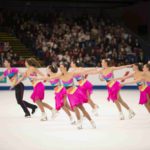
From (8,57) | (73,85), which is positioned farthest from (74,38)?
(73,85)

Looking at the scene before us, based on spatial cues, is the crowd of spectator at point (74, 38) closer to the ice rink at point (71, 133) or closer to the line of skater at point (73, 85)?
the ice rink at point (71, 133)

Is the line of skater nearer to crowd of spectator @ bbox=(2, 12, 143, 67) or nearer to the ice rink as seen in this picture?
the ice rink

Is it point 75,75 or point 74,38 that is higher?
point 74,38

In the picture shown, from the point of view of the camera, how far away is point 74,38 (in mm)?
21953

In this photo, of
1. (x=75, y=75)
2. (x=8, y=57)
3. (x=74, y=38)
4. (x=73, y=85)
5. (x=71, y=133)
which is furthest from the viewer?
(x=74, y=38)

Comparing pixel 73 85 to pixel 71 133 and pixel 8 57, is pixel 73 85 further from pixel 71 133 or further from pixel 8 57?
pixel 8 57

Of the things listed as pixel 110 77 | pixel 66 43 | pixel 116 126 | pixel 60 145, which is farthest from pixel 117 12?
pixel 60 145

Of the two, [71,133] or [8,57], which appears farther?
[8,57]

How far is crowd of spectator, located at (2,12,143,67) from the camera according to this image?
2064 centimetres

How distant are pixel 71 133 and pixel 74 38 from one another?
44.4ft

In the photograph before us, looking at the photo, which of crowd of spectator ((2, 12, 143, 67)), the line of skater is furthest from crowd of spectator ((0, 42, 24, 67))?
the line of skater

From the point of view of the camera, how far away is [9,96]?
16.2 meters

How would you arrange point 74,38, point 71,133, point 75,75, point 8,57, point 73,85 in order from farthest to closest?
1. point 74,38
2. point 8,57
3. point 75,75
4. point 73,85
5. point 71,133

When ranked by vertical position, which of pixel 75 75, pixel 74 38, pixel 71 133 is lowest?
pixel 71 133
